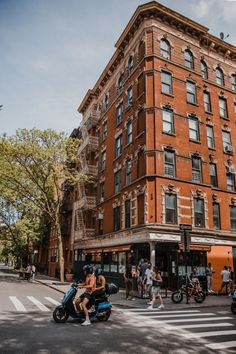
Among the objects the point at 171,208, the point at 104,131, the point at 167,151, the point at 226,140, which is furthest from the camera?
the point at 104,131

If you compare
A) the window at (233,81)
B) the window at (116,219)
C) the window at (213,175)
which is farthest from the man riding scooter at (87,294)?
the window at (233,81)

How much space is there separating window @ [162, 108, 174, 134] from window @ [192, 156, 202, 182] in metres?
2.78

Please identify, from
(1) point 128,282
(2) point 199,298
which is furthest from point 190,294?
(1) point 128,282

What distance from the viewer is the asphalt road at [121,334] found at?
676 centimetres

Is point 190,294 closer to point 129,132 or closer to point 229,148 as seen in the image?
point 129,132

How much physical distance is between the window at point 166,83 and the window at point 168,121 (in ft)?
5.40

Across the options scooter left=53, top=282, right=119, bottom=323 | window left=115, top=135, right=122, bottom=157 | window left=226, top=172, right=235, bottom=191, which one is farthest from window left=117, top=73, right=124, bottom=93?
scooter left=53, top=282, right=119, bottom=323

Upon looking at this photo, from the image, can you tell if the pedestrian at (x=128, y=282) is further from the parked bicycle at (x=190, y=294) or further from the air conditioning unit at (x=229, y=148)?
the air conditioning unit at (x=229, y=148)

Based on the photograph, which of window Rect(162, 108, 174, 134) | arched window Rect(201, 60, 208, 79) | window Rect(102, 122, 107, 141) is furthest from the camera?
window Rect(102, 122, 107, 141)

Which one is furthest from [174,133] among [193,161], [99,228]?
[99,228]

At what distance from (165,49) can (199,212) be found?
13028mm

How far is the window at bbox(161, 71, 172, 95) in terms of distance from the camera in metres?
23.1

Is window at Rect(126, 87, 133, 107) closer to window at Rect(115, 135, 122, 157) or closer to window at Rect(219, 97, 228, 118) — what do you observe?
window at Rect(115, 135, 122, 157)

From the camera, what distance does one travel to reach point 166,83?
2336 centimetres
